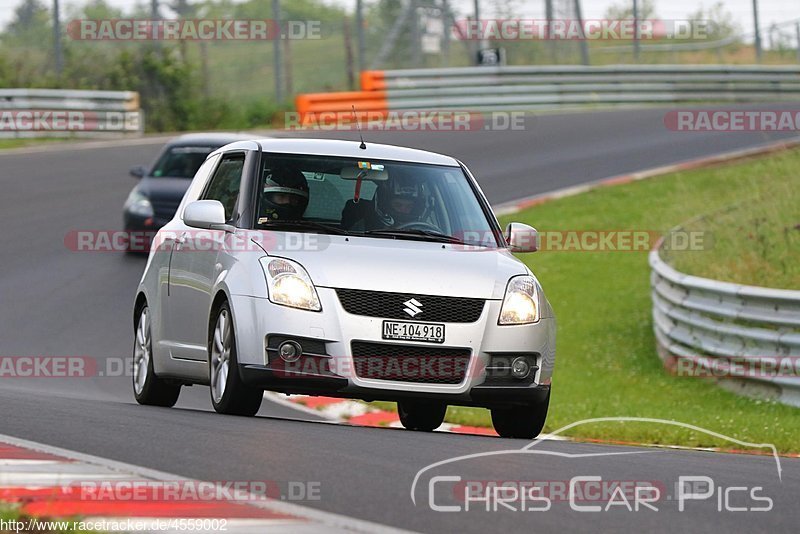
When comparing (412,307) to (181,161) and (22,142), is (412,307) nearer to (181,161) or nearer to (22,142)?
(181,161)

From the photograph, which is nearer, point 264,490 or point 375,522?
point 375,522

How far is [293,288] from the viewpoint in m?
8.45

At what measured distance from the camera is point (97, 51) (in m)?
35.3

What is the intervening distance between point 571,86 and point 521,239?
27.1 m

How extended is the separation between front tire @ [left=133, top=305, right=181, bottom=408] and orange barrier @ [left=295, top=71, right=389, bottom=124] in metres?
20.6

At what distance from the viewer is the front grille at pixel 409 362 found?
845 centimetres

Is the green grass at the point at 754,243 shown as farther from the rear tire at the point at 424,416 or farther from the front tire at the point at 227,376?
the front tire at the point at 227,376

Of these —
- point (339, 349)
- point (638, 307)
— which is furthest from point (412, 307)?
point (638, 307)

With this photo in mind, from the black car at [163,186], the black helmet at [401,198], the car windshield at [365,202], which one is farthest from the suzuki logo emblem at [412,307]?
the black car at [163,186]

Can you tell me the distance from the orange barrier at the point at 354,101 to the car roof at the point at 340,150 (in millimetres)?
21000

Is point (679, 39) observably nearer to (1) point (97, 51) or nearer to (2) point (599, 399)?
(1) point (97, 51)

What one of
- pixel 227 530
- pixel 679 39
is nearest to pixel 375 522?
pixel 227 530

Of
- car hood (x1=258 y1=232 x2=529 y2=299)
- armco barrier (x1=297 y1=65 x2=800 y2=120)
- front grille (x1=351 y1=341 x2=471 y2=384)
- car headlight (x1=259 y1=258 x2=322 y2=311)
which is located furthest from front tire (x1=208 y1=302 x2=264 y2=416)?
armco barrier (x1=297 y1=65 x2=800 y2=120)

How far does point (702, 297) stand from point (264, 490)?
952 centimetres
